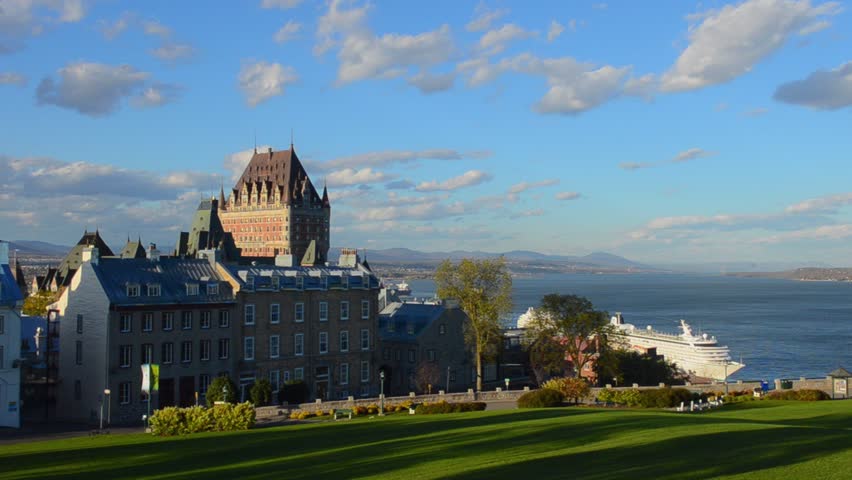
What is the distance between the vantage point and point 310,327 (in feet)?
229

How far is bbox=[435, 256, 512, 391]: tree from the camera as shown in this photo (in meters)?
79.0

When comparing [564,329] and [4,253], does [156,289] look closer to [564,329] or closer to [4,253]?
[4,253]

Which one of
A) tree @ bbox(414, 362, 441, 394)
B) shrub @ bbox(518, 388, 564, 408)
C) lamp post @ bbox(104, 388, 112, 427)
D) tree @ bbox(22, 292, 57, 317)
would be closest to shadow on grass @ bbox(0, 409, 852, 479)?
shrub @ bbox(518, 388, 564, 408)

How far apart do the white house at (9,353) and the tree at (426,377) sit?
32008 mm

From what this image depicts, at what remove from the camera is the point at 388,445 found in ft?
103

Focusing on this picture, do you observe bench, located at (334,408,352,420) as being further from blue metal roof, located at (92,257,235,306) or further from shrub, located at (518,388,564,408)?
blue metal roof, located at (92,257,235,306)

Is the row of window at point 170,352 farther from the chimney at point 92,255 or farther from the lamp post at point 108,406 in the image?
the chimney at point 92,255

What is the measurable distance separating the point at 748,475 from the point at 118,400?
152ft

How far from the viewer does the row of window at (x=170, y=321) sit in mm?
58844

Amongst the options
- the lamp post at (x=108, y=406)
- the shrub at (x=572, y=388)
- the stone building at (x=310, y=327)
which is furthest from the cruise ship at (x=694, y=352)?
the lamp post at (x=108, y=406)

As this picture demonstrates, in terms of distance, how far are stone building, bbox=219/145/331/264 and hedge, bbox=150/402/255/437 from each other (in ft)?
418

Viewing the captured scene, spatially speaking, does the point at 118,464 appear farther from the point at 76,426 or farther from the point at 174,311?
the point at 174,311

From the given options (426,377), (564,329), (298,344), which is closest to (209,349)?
(298,344)

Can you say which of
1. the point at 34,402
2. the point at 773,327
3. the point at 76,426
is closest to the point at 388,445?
the point at 76,426
